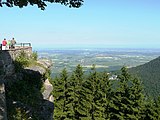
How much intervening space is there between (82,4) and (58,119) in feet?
117

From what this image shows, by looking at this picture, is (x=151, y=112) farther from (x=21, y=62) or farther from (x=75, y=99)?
(x=21, y=62)

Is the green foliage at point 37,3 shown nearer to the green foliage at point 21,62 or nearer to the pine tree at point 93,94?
the green foliage at point 21,62

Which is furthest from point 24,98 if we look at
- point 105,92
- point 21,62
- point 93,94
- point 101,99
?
point 105,92

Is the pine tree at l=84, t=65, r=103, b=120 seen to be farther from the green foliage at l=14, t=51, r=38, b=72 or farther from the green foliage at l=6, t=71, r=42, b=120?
the green foliage at l=6, t=71, r=42, b=120

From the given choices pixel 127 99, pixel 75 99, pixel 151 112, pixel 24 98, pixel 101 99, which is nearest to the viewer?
pixel 24 98

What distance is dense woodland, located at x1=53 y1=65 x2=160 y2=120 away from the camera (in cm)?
4227

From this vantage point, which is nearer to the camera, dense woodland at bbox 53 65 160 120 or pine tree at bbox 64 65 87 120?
dense woodland at bbox 53 65 160 120

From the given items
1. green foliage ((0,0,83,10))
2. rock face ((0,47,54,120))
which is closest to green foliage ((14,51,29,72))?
rock face ((0,47,54,120))

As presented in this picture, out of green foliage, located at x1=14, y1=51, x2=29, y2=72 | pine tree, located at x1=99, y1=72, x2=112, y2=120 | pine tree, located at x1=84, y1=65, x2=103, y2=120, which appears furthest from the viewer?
pine tree, located at x1=84, y1=65, x2=103, y2=120

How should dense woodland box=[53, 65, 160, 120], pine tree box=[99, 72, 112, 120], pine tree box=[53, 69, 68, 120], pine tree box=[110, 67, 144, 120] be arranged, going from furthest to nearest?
pine tree box=[53, 69, 68, 120] → pine tree box=[99, 72, 112, 120] → dense woodland box=[53, 65, 160, 120] → pine tree box=[110, 67, 144, 120]

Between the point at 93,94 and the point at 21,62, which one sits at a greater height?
the point at 21,62

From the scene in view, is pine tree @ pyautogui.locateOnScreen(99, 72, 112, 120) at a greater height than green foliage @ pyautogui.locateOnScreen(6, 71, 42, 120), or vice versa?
green foliage @ pyautogui.locateOnScreen(6, 71, 42, 120)

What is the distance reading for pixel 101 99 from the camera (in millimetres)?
47750

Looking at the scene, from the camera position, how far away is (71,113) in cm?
4897
